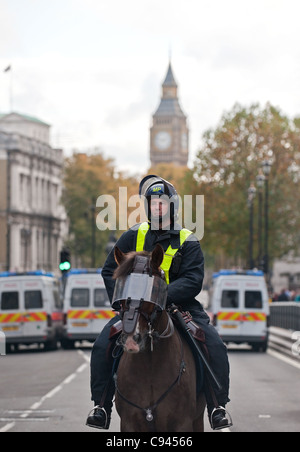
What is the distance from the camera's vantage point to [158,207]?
864 centimetres

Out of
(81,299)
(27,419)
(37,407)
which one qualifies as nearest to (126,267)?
(27,419)

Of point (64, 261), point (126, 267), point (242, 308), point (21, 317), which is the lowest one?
point (21, 317)

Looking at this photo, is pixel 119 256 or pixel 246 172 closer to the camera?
pixel 119 256

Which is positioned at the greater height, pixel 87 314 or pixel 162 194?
pixel 162 194

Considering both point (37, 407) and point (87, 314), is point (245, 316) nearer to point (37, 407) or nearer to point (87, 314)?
point (87, 314)

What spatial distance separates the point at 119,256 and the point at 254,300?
95.8 feet

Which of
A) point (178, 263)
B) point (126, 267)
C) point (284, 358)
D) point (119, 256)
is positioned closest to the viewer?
point (126, 267)

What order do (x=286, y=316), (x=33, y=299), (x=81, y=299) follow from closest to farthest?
(x=81, y=299) → (x=33, y=299) → (x=286, y=316)

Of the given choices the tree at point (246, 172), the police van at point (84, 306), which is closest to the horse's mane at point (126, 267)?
the police van at point (84, 306)

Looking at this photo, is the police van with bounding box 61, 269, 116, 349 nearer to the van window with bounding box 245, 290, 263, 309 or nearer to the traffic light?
the traffic light

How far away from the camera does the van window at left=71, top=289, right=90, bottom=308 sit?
38.6 meters

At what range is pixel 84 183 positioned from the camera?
113m

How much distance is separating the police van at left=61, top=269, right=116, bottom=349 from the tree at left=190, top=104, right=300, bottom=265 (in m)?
41.9
